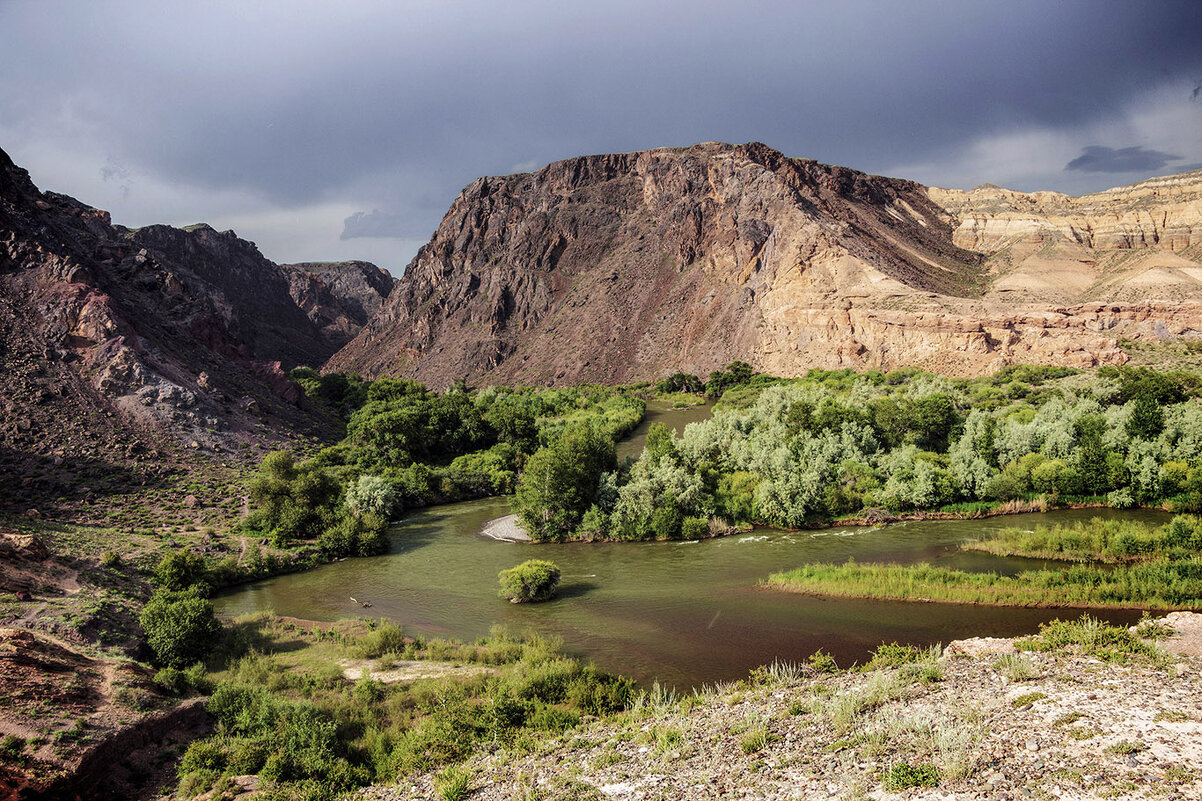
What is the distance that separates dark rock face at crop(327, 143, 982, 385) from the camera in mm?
117312

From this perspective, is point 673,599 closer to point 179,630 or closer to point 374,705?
point 374,705

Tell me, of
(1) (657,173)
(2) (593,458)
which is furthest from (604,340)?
(2) (593,458)

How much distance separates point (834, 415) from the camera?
46.1 meters

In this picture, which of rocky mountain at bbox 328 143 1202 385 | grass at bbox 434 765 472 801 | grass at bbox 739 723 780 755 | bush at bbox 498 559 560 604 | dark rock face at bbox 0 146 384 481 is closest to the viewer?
grass at bbox 739 723 780 755

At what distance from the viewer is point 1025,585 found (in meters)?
22.3

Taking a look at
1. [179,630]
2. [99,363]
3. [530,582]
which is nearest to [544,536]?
[530,582]

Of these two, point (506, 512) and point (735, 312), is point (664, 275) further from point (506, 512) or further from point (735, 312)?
point (506, 512)

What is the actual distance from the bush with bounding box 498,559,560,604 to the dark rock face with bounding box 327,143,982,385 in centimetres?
8545

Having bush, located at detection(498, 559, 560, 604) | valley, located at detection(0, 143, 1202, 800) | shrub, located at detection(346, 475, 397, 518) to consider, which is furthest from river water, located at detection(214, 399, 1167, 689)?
shrub, located at detection(346, 475, 397, 518)

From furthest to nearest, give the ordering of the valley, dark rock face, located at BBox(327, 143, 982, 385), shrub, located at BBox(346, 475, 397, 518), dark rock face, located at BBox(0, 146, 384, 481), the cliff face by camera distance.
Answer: dark rock face, located at BBox(327, 143, 982, 385), the cliff face, dark rock face, located at BBox(0, 146, 384, 481), shrub, located at BBox(346, 475, 397, 518), the valley

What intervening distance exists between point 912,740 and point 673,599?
1517 centimetres

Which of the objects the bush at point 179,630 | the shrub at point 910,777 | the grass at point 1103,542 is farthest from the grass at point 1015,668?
the bush at point 179,630

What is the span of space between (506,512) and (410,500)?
945 cm

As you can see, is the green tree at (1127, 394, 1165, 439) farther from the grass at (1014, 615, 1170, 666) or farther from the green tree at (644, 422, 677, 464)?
the grass at (1014, 615, 1170, 666)
